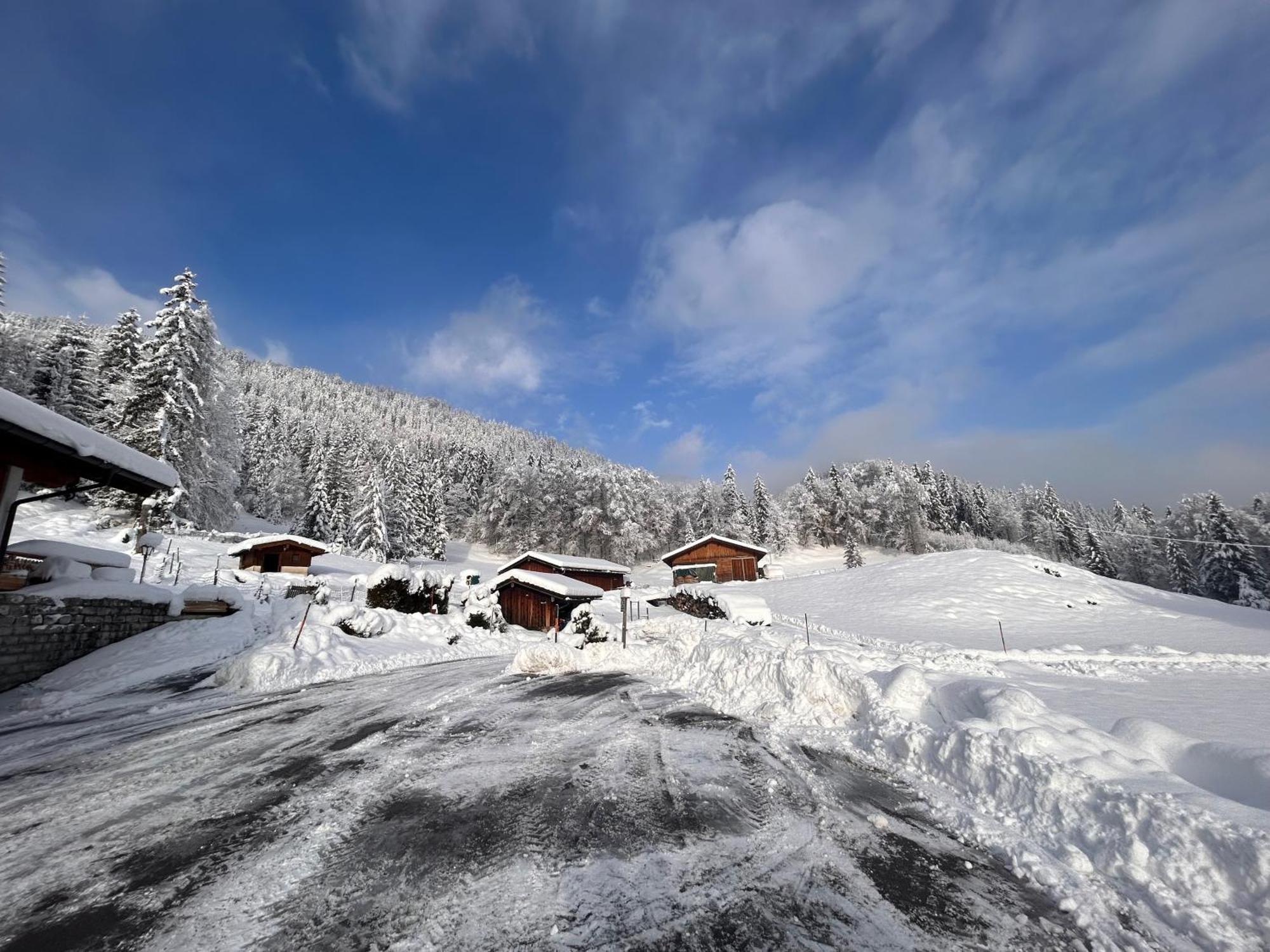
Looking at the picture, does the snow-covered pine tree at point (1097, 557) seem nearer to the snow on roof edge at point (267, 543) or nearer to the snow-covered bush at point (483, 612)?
the snow-covered bush at point (483, 612)

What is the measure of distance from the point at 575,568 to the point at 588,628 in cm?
2139

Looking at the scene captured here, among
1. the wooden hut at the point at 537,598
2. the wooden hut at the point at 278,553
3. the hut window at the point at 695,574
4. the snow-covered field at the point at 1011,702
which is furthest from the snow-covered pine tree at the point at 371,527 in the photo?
the hut window at the point at 695,574

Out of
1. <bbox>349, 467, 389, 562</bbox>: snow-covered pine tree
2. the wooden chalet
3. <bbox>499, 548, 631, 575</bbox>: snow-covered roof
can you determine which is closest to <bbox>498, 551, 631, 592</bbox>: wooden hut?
<bbox>499, 548, 631, 575</bbox>: snow-covered roof

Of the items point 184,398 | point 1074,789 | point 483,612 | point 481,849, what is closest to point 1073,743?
point 1074,789

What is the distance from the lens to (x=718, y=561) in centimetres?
5122

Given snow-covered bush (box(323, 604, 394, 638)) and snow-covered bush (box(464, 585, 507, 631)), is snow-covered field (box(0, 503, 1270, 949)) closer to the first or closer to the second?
snow-covered bush (box(323, 604, 394, 638))

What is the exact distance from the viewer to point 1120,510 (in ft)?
303

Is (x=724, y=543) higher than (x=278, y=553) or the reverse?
higher

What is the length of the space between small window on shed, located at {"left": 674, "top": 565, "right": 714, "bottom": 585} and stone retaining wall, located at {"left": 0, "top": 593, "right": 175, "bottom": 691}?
137ft

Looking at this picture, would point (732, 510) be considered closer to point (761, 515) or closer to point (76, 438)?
point (761, 515)

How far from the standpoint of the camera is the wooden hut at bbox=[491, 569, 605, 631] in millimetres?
29281

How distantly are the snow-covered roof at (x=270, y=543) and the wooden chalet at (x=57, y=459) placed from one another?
28.3 m

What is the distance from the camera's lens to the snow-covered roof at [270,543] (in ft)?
113

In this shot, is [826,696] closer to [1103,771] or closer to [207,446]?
[1103,771]
